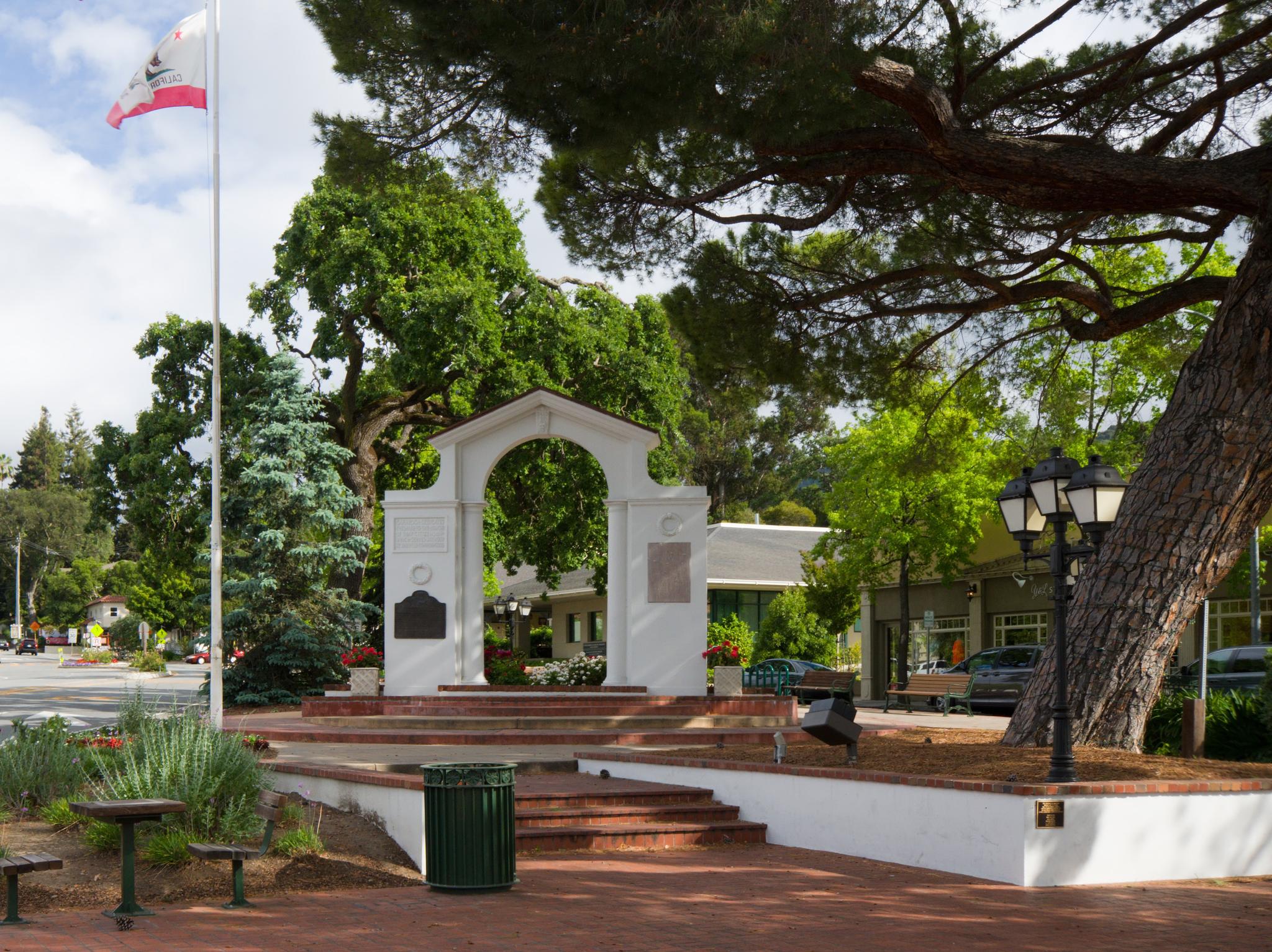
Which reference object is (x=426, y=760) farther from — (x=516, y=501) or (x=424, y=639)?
(x=516, y=501)

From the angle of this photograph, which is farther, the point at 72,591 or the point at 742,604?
the point at 72,591

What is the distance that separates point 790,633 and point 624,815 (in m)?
30.7

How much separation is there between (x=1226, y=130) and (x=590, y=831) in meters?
11.8

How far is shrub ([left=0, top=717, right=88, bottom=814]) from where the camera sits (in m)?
10.8

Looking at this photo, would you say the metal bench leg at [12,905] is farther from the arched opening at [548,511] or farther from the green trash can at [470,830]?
the arched opening at [548,511]

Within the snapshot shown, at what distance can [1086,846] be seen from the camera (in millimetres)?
9383

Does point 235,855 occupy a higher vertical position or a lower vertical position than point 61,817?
higher

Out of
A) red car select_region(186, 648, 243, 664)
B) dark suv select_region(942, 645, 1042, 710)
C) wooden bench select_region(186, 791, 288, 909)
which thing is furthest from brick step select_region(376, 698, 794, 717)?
red car select_region(186, 648, 243, 664)

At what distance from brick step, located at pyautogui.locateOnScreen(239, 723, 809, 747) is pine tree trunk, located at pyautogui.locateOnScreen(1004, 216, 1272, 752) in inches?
194

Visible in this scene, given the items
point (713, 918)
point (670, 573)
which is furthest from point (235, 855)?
point (670, 573)

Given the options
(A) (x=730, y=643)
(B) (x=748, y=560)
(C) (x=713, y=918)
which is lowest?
(C) (x=713, y=918)

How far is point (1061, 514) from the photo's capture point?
10.6 metres

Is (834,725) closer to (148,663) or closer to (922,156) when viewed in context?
(922,156)

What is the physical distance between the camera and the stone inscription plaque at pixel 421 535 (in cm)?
2100
